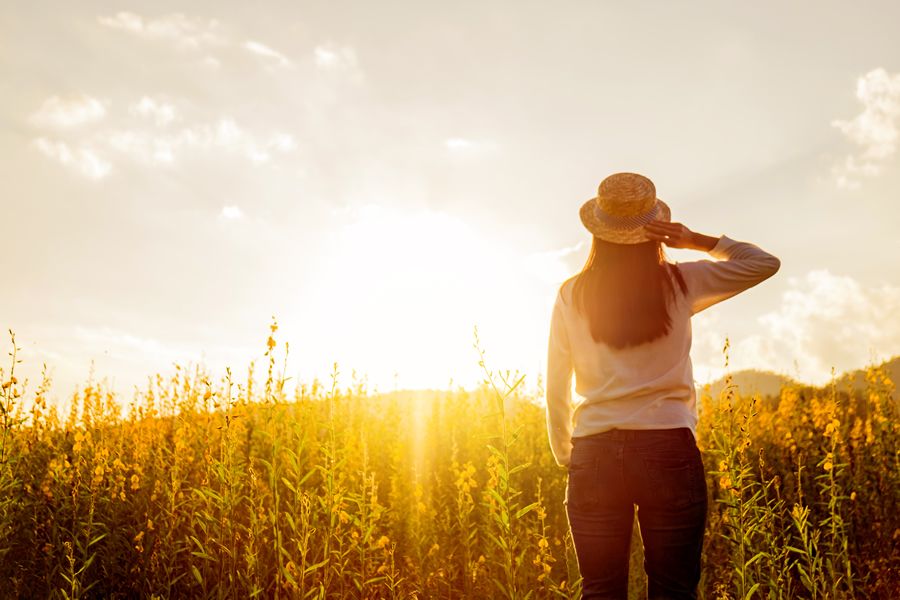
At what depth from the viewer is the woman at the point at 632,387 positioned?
261cm

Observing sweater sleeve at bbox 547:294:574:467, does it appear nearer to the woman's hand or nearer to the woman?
the woman

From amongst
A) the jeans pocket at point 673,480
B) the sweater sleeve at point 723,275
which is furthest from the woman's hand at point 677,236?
the jeans pocket at point 673,480

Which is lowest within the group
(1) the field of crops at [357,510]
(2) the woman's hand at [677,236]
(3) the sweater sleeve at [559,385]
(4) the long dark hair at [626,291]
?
(1) the field of crops at [357,510]

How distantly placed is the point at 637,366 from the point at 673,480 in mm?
451

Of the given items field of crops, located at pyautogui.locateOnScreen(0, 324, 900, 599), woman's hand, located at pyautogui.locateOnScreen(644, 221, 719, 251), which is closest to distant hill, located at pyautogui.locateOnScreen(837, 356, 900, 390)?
field of crops, located at pyautogui.locateOnScreen(0, 324, 900, 599)

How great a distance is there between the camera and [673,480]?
2.58 m

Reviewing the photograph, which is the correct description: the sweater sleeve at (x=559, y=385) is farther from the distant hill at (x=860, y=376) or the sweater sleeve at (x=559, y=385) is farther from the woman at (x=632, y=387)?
the distant hill at (x=860, y=376)

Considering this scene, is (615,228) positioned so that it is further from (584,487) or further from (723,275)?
(584,487)

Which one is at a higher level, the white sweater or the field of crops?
the white sweater

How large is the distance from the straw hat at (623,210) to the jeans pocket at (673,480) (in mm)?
893

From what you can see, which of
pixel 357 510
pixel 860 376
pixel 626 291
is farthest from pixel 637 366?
pixel 860 376

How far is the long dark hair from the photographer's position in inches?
107

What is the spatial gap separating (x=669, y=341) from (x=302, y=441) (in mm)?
2479

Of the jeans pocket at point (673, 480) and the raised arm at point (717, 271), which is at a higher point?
the raised arm at point (717, 271)
